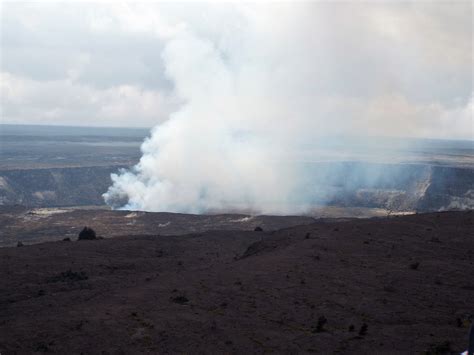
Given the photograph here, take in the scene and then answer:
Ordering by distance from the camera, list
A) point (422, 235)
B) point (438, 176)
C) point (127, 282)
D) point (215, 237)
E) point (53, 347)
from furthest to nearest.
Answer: point (438, 176) < point (215, 237) < point (422, 235) < point (127, 282) < point (53, 347)


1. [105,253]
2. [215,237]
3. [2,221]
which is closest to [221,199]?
[2,221]

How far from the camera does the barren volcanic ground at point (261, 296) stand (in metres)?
18.3

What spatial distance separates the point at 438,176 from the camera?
11950 centimetres

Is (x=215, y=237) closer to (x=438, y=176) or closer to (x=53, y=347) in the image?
(x=53, y=347)

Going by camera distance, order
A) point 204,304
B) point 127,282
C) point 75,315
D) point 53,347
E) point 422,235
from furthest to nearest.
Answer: point 422,235 → point 127,282 → point 204,304 → point 75,315 → point 53,347

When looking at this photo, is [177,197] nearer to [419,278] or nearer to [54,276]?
[54,276]

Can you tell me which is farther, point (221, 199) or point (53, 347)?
point (221, 199)

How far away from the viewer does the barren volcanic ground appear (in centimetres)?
1833

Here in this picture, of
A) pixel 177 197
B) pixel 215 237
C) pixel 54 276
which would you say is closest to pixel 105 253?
pixel 54 276

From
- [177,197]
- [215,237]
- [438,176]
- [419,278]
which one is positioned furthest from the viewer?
[438,176]

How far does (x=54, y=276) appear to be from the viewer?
102ft

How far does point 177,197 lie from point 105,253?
196 ft

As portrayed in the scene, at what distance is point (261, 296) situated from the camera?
23531 mm

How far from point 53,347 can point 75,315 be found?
3.22 m
